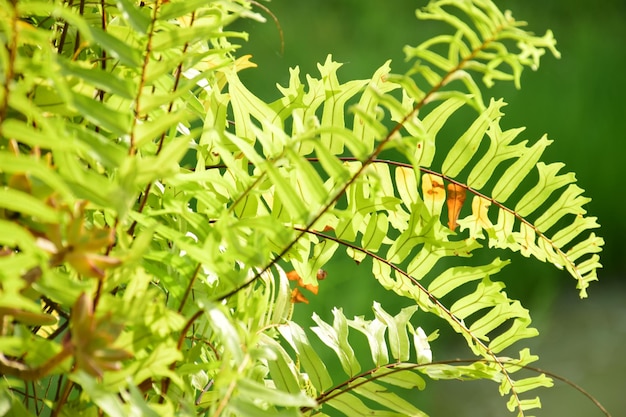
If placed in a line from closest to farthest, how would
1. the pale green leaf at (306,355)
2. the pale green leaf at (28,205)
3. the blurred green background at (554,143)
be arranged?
the pale green leaf at (28,205)
the pale green leaf at (306,355)
the blurred green background at (554,143)

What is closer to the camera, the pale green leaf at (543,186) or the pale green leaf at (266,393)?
the pale green leaf at (266,393)

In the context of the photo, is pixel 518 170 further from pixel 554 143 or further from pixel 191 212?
pixel 554 143

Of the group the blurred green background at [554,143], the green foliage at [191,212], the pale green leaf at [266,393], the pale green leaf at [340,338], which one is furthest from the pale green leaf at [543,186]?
the blurred green background at [554,143]

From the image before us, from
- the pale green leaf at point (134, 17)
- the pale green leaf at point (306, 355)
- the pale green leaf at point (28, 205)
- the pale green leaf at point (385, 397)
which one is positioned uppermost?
the pale green leaf at point (134, 17)

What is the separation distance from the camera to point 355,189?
0.37 meters

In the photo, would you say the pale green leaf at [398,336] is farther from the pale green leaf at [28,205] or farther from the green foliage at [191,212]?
the pale green leaf at [28,205]

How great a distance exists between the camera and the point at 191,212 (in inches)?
12.2

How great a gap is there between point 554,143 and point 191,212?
7.06 ft

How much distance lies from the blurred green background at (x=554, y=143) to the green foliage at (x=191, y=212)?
1.04 m

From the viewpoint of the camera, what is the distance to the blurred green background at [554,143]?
1.81 metres

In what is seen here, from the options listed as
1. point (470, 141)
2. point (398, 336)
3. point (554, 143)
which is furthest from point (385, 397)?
point (554, 143)

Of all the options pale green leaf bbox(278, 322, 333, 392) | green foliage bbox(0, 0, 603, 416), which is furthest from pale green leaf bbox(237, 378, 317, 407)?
pale green leaf bbox(278, 322, 333, 392)

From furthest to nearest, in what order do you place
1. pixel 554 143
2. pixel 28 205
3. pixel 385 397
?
pixel 554 143
pixel 385 397
pixel 28 205

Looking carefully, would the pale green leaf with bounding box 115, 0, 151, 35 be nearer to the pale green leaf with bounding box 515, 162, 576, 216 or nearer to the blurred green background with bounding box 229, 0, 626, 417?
the pale green leaf with bounding box 515, 162, 576, 216
